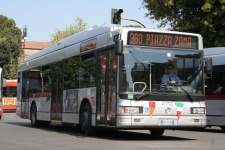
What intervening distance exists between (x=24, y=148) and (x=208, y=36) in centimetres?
1627

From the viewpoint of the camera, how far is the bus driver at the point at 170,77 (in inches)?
465

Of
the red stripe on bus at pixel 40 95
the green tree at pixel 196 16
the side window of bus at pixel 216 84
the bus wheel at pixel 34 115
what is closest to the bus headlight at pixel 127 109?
the side window of bus at pixel 216 84

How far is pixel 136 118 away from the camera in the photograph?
11.4 meters

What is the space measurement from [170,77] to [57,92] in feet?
18.3

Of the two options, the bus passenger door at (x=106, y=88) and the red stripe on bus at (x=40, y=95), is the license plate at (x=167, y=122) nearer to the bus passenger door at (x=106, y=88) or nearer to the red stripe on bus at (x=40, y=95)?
the bus passenger door at (x=106, y=88)

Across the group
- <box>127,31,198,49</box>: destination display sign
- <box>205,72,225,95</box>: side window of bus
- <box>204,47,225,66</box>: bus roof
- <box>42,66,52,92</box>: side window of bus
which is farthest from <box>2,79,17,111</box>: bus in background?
<box>127,31,198,49</box>: destination display sign

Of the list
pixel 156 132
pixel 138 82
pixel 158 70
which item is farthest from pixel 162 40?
pixel 156 132

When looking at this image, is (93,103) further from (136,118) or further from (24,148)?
(24,148)

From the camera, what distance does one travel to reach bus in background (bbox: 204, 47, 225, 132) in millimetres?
16516

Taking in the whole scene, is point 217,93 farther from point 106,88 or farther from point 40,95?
point 40,95

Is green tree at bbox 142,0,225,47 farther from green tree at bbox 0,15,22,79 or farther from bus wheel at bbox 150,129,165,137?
green tree at bbox 0,15,22,79

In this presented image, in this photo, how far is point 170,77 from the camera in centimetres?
1185

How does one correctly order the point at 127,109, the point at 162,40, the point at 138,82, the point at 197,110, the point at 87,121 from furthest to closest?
the point at 87,121
the point at 162,40
the point at 197,110
the point at 138,82
the point at 127,109

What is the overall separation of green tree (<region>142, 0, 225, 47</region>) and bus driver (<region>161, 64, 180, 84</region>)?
12.1m
